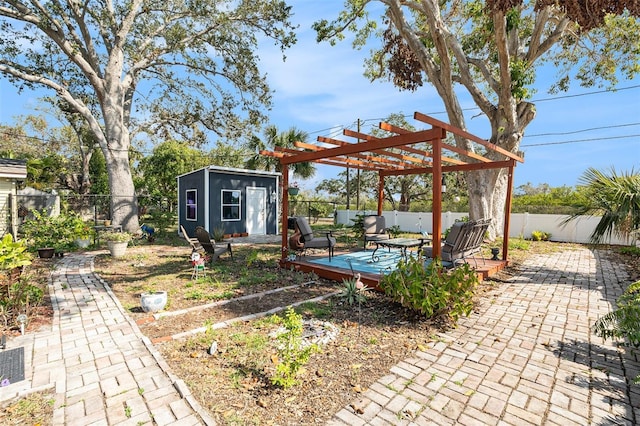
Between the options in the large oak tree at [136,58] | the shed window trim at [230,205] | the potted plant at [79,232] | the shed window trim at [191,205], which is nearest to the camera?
the potted plant at [79,232]

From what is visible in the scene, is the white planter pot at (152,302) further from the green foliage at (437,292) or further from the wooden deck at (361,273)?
the green foliage at (437,292)

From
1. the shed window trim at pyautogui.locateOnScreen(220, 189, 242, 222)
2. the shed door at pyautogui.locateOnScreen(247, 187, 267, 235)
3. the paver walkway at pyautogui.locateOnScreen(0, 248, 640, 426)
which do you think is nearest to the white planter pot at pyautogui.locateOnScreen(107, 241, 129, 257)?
the paver walkway at pyautogui.locateOnScreen(0, 248, 640, 426)

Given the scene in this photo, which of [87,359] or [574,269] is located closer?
[87,359]

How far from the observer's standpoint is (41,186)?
1784 cm

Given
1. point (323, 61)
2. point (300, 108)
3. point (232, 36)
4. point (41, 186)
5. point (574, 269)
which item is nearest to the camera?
point (574, 269)

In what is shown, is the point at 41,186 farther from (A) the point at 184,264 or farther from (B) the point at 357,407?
(B) the point at 357,407

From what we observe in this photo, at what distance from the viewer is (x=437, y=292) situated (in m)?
3.65

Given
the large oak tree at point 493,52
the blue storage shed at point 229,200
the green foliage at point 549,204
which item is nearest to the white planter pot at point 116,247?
the blue storage shed at point 229,200

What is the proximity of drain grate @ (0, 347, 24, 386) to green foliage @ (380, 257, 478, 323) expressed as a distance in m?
3.73

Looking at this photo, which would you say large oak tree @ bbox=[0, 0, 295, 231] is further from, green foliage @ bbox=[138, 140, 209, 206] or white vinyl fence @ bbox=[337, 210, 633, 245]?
white vinyl fence @ bbox=[337, 210, 633, 245]

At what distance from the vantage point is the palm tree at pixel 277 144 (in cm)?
1562

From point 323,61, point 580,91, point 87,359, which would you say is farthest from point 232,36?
point 580,91

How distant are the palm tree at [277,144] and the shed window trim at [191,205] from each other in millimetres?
3800

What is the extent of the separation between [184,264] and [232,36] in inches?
427
